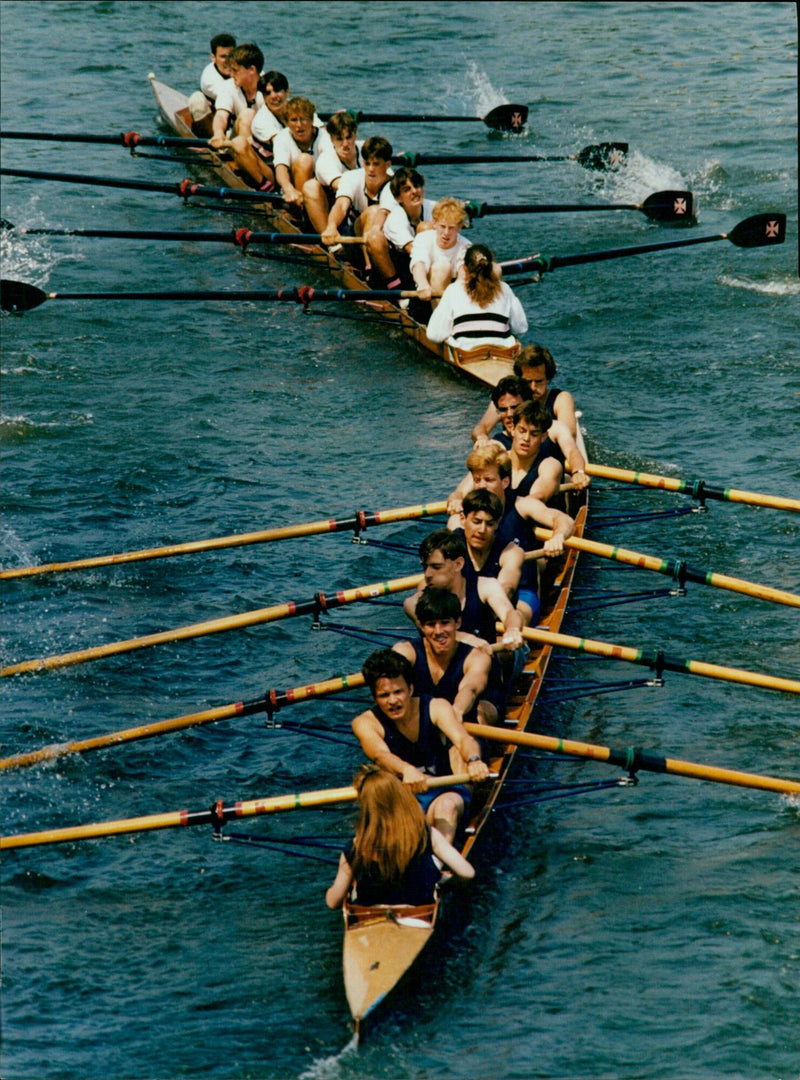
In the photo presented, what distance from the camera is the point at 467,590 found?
10.1 m

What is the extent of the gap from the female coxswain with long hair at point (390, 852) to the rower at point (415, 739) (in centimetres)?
35

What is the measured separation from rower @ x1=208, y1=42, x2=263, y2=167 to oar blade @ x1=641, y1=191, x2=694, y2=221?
18.7ft

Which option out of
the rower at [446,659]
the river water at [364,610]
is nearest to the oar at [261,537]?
the river water at [364,610]

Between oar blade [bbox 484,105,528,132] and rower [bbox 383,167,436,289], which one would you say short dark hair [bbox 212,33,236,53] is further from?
rower [bbox 383,167,436,289]

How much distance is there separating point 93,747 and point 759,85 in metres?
20.3

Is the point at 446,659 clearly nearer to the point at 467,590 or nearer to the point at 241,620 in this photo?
the point at 467,590

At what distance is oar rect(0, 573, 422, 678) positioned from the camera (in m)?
11.0

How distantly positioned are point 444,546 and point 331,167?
993 cm

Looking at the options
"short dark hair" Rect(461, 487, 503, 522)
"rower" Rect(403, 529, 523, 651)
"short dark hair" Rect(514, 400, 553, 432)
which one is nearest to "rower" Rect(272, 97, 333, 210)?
"short dark hair" Rect(514, 400, 553, 432)

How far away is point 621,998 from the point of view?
27.5 feet

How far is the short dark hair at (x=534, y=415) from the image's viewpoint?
37.4ft

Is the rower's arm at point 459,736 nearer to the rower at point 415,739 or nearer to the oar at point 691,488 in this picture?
the rower at point 415,739

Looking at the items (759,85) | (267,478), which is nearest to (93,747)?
(267,478)

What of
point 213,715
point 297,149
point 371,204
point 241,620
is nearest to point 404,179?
point 371,204
